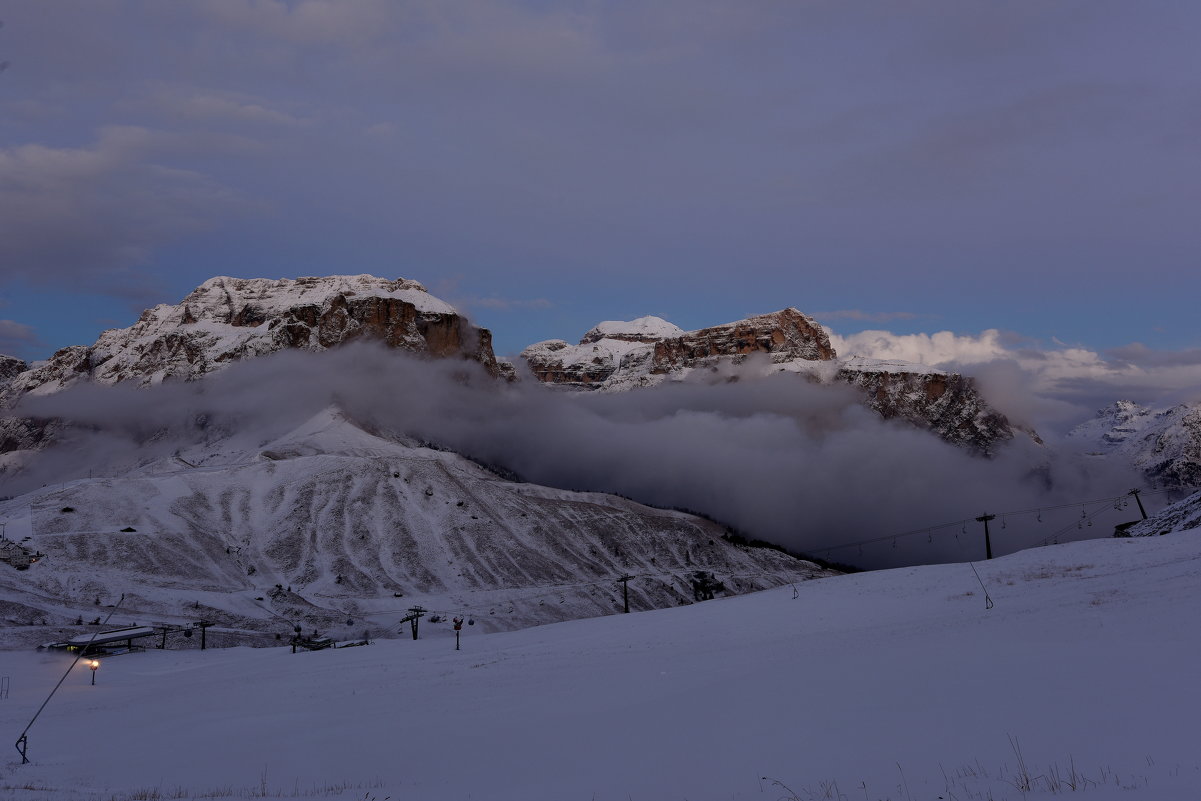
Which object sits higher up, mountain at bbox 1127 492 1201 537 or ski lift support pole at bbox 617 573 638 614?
mountain at bbox 1127 492 1201 537

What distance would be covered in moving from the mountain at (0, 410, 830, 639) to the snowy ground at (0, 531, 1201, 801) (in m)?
62.8

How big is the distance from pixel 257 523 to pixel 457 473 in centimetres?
5333

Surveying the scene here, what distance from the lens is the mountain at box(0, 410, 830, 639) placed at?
106 metres

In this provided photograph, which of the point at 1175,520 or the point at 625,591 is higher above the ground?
the point at 1175,520

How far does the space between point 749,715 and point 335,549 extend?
5196 inches

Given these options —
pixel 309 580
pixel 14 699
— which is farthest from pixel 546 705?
pixel 309 580

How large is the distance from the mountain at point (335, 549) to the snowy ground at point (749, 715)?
62.8 meters

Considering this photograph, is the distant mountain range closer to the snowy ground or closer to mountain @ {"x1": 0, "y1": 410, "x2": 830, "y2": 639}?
mountain @ {"x1": 0, "y1": 410, "x2": 830, "y2": 639}

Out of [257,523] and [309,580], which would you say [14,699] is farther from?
[257,523]

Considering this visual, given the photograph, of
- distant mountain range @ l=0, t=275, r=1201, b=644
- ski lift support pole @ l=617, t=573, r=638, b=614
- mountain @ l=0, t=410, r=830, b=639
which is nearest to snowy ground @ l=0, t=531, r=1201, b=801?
ski lift support pole @ l=617, t=573, r=638, b=614

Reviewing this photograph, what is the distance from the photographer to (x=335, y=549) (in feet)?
460

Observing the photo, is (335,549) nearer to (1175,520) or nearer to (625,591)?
(625,591)

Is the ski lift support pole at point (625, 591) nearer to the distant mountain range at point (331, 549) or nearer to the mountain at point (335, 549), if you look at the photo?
the mountain at point (335, 549)

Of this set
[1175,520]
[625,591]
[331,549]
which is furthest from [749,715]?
[331,549]
